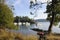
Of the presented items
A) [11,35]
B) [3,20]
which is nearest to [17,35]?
[11,35]

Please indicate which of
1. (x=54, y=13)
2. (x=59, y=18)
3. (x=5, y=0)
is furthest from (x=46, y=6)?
(x=5, y=0)

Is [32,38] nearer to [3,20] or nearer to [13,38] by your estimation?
[13,38]

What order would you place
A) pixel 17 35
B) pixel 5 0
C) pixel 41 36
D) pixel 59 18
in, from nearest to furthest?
pixel 41 36 → pixel 17 35 → pixel 5 0 → pixel 59 18

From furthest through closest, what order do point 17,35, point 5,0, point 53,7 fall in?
point 53,7 → point 5,0 → point 17,35

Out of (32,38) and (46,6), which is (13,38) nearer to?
(32,38)

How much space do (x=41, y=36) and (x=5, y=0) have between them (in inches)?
163

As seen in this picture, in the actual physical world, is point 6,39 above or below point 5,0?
below

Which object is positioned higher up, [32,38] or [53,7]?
[53,7]

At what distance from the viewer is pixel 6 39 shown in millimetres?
13289

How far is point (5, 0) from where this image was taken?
15469mm

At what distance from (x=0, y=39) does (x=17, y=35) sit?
1242 millimetres

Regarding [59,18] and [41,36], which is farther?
[59,18]

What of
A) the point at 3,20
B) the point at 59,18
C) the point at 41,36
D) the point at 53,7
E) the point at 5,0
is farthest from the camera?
the point at 3,20

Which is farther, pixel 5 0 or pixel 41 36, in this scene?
pixel 5 0
